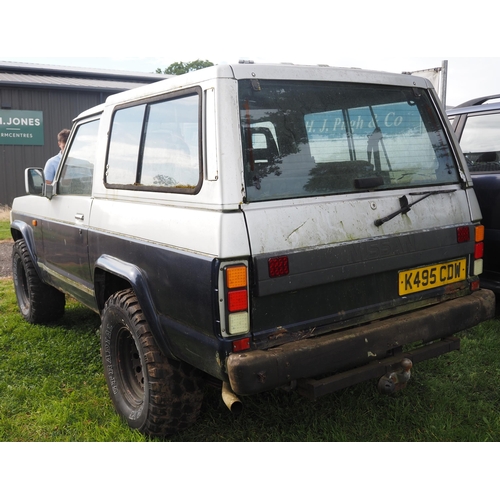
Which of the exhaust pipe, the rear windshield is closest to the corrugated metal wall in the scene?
the rear windshield

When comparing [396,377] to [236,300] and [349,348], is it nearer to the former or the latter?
[349,348]

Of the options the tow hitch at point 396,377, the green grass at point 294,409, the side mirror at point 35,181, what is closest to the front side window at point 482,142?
the green grass at point 294,409

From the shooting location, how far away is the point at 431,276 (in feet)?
10.3

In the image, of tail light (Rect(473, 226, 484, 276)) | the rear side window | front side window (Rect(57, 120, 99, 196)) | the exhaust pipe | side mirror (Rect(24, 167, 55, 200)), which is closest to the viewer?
the exhaust pipe

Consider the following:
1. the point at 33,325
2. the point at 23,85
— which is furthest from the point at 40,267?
the point at 23,85

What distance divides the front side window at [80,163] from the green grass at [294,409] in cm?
137

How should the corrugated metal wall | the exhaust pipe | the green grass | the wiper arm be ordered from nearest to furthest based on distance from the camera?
the exhaust pipe
the wiper arm
the green grass
the corrugated metal wall

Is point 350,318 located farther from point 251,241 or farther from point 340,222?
point 251,241

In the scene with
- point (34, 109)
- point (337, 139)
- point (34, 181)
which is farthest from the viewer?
point (34, 109)

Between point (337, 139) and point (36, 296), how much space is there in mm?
3469

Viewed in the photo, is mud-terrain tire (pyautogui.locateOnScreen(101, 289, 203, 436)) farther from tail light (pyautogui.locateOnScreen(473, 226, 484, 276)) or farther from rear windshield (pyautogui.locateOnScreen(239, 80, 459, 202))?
tail light (pyautogui.locateOnScreen(473, 226, 484, 276))

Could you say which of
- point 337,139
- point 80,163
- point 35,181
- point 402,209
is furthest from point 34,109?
point 402,209

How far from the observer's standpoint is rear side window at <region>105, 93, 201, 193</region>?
9.04 feet

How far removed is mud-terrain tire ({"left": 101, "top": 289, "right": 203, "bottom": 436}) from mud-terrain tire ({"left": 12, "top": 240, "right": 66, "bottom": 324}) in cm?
203
